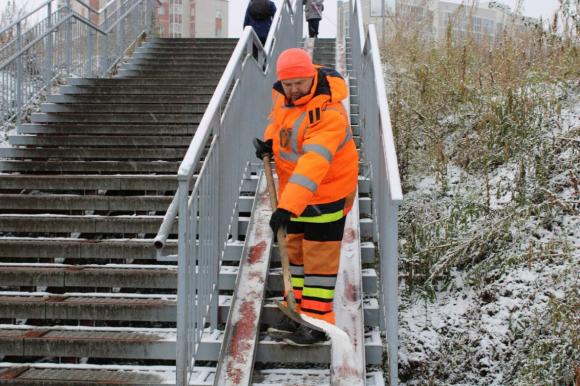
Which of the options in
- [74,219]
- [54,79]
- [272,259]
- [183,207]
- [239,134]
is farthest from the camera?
[54,79]

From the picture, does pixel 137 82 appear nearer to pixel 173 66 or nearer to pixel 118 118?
pixel 173 66

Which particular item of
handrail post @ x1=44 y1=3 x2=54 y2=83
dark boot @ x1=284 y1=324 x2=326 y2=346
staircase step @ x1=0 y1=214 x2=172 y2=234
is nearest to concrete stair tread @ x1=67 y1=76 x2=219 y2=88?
handrail post @ x1=44 y1=3 x2=54 y2=83

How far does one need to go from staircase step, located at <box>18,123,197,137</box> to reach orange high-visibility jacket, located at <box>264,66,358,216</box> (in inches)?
125

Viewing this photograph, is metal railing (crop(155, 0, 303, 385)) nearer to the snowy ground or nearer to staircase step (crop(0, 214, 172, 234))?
staircase step (crop(0, 214, 172, 234))

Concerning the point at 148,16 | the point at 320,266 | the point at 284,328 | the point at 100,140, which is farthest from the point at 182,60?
the point at 320,266

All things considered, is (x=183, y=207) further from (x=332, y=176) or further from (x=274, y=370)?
(x=274, y=370)

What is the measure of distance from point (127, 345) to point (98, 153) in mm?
3027

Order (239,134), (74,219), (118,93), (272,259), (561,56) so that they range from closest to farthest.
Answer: (272,259), (239,134), (74,219), (561,56), (118,93)

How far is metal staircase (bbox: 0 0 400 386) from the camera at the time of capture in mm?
3615

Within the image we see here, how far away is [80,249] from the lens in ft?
16.5

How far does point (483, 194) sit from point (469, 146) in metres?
0.80

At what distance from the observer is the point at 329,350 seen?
3.78 metres

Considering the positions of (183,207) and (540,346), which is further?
(540,346)

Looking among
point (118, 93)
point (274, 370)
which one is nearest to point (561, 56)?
point (274, 370)
